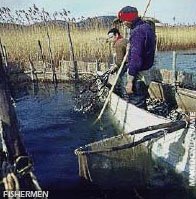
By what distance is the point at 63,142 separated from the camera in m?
10.1

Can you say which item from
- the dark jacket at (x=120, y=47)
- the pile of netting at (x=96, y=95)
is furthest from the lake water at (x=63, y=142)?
the dark jacket at (x=120, y=47)

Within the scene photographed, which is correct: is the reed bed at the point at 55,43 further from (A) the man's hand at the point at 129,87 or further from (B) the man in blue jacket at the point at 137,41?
(B) the man in blue jacket at the point at 137,41

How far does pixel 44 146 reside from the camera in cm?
978

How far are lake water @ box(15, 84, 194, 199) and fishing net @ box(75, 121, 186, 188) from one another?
0.07 metres

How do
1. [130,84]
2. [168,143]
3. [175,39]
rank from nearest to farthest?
1. [168,143]
2. [130,84]
3. [175,39]

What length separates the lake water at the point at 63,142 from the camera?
6707mm

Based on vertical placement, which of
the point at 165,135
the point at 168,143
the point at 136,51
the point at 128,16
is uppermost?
the point at 128,16

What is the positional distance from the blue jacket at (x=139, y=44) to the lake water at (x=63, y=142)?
2.10 metres

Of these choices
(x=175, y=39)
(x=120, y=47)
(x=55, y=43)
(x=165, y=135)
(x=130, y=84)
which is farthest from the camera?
(x=175, y=39)

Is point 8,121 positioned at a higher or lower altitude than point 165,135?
higher

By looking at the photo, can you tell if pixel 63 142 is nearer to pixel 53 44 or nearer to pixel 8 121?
pixel 8 121

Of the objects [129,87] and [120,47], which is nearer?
[129,87]

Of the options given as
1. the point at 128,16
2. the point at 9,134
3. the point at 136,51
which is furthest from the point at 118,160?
the point at 128,16

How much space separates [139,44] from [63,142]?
3.47 metres
